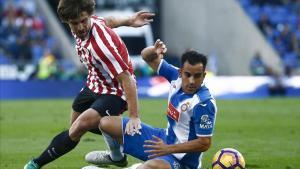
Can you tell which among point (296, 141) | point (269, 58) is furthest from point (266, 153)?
point (269, 58)

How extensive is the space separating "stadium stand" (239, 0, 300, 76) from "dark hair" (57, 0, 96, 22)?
23.3 meters

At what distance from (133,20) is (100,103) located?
1283 millimetres

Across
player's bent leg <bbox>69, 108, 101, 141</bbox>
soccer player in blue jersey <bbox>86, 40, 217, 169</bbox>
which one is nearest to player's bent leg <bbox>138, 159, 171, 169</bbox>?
soccer player in blue jersey <bbox>86, 40, 217, 169</bbox>

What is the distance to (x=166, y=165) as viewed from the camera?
7820 millimetres

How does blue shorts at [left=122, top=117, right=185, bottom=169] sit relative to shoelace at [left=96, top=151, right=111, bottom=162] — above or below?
above

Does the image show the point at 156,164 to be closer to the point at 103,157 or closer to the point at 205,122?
the point at 205,122

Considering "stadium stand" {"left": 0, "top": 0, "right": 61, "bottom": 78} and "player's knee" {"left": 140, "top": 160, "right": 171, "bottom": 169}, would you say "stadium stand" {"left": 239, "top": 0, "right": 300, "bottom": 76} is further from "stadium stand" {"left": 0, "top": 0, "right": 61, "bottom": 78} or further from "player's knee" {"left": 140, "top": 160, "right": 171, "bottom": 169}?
"player's knee" {"left": 140, "top": 160, "right": 171, "bottom": 169}

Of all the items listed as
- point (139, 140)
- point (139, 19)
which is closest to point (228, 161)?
point (139, 140)

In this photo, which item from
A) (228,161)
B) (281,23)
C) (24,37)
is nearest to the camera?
(228,161)

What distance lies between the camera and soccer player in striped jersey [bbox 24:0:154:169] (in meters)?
8.18

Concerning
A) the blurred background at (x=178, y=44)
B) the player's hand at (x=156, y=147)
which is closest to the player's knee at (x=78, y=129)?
the player's hand at (x=156, y=147)

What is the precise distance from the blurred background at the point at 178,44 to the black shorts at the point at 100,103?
55.0ft

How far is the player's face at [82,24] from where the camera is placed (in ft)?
26.9

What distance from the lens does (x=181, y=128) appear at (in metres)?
7.98
